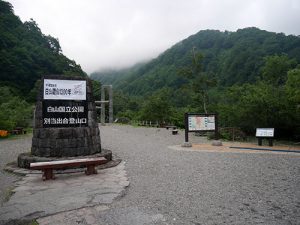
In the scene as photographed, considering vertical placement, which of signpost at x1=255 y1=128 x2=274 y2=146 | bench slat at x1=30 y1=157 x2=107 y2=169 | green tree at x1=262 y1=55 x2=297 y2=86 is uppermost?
green tree at x1=262 y1=55 x2=297 y2=86

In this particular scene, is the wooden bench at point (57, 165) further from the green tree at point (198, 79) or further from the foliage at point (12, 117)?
the green tree at point (198, 79)

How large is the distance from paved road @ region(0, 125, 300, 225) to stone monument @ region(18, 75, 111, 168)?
1.61m

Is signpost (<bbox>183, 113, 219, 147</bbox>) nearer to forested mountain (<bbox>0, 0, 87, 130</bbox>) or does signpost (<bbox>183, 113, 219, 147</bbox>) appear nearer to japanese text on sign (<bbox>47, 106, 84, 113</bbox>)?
japanese text on sign (<bbox>47, 106, 84, 113</bbox>)

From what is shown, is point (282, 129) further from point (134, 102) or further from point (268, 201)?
point (134, 102)

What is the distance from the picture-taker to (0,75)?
144 feet

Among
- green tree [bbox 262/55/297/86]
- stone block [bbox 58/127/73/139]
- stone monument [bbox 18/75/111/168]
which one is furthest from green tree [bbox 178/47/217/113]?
green tree [bbox 262/55/297/86]

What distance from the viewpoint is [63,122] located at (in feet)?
25.2

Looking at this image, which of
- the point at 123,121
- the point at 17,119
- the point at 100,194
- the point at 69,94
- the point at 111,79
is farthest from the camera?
the point at 111,79

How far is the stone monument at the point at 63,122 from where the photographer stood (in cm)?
740

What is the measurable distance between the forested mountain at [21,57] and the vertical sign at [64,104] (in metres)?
40.7

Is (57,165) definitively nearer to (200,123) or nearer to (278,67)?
(200,123)

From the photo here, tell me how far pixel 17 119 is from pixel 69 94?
53.9 feet

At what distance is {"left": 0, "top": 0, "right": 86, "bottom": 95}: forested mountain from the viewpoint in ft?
147

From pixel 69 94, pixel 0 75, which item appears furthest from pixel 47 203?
pixel 0 75
